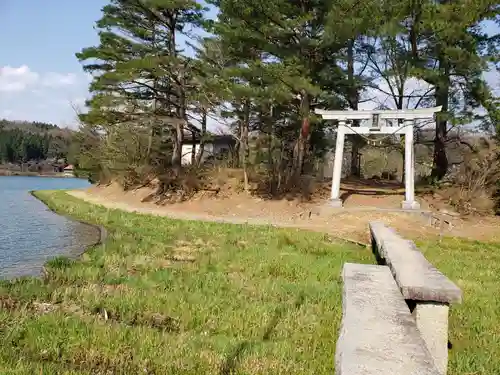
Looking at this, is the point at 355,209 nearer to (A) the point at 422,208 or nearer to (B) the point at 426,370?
(A) the point at 422,208

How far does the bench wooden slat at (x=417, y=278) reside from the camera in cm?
336

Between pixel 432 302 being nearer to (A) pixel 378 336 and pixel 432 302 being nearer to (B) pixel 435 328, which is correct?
(B) pixel 435 328

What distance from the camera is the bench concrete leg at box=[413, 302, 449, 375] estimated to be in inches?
128

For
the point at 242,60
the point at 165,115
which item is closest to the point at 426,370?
the point at 242,60

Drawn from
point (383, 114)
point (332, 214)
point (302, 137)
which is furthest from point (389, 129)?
point (302, 137)

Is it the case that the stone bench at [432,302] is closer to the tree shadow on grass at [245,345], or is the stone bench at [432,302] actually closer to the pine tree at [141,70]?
the tree shadow on grass at [245,345]

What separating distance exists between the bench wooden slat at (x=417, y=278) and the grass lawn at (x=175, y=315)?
712 mm

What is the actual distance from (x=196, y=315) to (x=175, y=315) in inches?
7.6

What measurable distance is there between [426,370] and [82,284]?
427 cm

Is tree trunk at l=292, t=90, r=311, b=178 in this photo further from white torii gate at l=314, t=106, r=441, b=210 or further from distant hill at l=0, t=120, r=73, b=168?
distant hill at l=0, t=120, r=73, b=168

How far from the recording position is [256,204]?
1789 cm

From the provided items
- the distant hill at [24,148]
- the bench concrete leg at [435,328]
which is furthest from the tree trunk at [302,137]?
the distant hill at [24,148]

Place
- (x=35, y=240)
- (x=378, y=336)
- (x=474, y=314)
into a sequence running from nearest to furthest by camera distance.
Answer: (x=378, y=336), (x=474, y=314), (x=35, y=240)

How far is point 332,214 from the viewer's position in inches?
597
